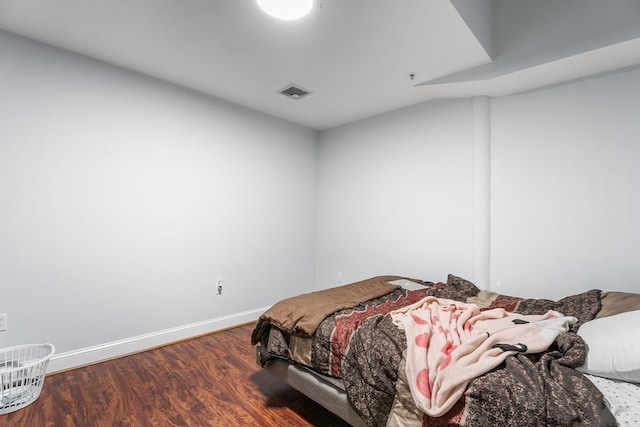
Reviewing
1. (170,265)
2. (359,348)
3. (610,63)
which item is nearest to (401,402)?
(359,348)

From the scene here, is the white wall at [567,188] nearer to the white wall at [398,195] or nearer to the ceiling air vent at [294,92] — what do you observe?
the white wall at [398,195]

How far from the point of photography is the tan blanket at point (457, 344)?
4.01ft

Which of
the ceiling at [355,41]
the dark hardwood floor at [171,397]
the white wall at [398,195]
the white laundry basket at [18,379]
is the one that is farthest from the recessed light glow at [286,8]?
the white laundry basket at [18,379]

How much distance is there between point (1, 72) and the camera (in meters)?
2.14

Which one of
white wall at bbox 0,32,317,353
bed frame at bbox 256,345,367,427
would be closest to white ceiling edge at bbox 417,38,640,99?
white wall at bbox 0,32,317,353

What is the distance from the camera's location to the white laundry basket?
1.84 m

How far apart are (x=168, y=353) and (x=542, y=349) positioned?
2.73 meters

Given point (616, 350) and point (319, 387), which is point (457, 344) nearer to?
point (616, 350)

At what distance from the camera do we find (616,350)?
1.23 meters

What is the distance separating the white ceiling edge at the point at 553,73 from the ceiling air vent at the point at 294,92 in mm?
1181

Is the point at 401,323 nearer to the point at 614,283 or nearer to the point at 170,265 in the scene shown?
the point at 614,283

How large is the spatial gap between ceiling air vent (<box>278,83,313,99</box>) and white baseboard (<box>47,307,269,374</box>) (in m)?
2.42

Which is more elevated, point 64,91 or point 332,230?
point 64,91

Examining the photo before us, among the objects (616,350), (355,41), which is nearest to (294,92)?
(355,41)
